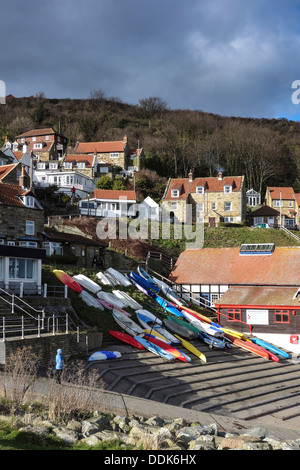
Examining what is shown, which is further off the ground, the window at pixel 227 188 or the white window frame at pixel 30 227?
the window at pixel 227 188

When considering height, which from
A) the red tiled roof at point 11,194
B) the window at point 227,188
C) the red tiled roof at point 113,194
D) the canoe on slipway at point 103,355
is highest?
the window at point 227,188

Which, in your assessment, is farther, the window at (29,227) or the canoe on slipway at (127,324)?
the window at (29,227)

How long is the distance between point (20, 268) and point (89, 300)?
4216 mm

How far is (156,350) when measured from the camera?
2142 centimetres

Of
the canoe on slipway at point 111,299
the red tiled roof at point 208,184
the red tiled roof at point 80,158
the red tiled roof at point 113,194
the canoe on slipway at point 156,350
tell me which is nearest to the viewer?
the canoe on slipway at point 156,350

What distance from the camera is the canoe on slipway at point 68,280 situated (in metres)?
27.1

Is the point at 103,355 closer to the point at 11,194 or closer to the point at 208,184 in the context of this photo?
the point at 11,194

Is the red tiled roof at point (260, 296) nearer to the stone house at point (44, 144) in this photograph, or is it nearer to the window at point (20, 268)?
the window at point (20, 268)

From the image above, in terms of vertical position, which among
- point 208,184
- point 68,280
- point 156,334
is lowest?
point 156,334

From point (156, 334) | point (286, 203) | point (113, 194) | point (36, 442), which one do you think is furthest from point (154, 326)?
point (286, 203)

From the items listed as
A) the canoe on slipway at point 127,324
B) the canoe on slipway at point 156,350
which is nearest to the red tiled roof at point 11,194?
the canoe on slipway at point 127,324

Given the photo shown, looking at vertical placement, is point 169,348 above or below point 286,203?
below

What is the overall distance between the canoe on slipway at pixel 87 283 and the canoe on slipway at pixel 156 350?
21.7 feet
